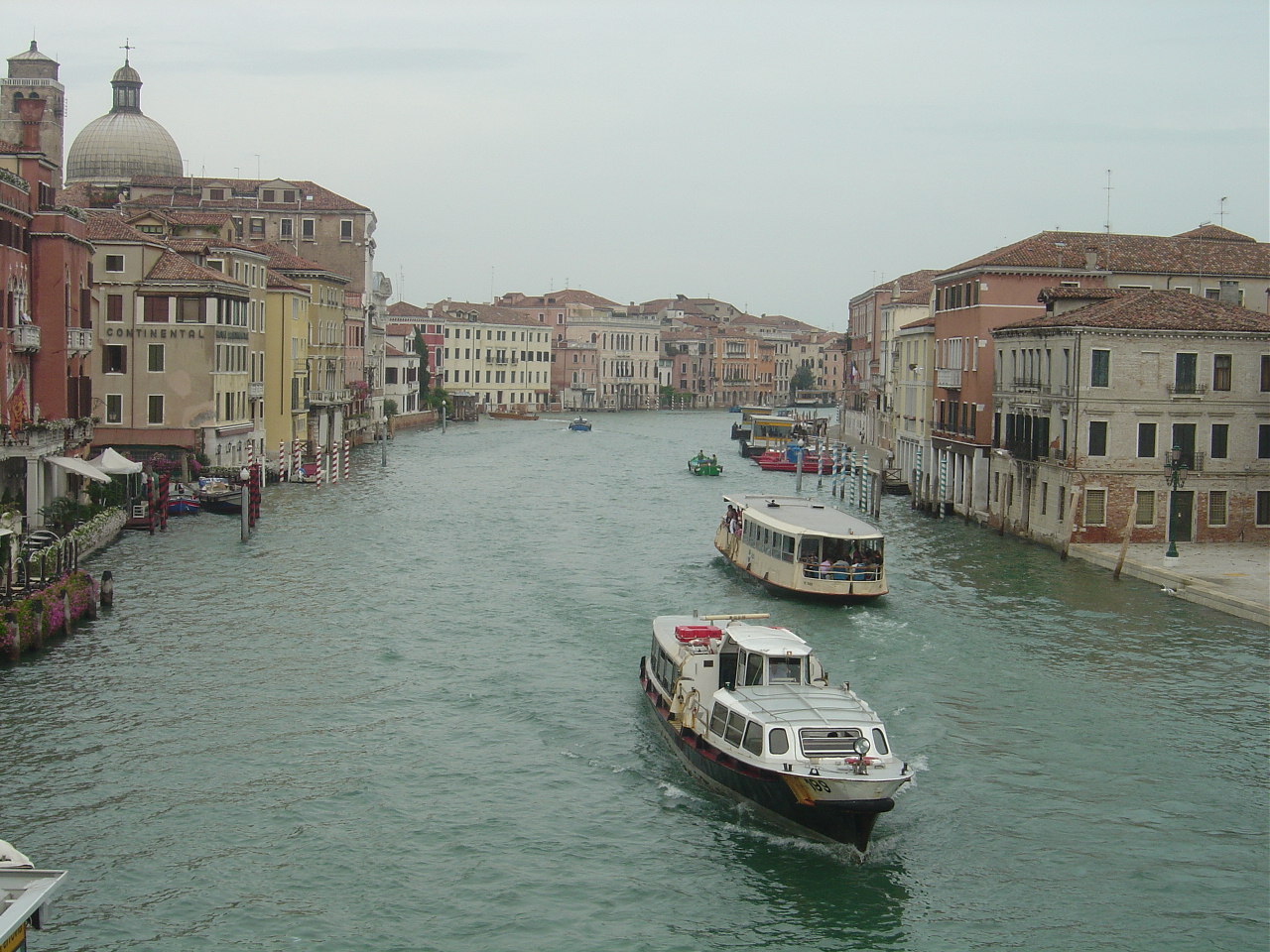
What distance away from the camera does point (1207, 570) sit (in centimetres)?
2911

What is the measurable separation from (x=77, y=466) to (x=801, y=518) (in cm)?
1616

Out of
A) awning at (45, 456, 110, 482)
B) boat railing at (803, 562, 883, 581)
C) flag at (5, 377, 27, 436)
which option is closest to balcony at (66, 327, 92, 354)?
flag at (5, 377, 27, 436)

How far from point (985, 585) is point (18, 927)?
917 inches

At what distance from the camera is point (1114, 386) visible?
33.5 meters

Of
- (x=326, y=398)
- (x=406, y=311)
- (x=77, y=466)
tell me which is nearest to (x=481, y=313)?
(x=406, y=311)

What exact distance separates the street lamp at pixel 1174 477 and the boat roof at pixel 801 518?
6.73 meters

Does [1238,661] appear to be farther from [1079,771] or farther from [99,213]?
[99,213]

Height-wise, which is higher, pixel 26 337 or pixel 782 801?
pixel 26 337

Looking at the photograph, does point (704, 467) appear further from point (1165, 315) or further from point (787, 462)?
point (1165, 315)

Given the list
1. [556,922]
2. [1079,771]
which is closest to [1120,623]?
[1079,771]

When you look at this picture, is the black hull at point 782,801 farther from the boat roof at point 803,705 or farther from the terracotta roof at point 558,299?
the terracotta roof at point 558,299

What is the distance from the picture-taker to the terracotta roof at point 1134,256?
4253cm

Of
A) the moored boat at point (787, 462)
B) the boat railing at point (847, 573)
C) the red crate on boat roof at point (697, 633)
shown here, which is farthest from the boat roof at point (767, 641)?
the moored boat at point (787, 462)

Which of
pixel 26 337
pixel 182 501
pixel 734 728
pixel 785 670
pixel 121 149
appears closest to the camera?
pixel 734 728
